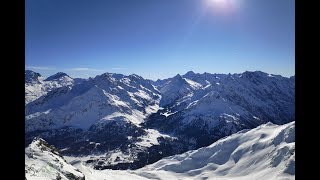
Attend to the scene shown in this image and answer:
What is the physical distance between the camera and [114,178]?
460 feet

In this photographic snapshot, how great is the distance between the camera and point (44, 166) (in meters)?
76.5

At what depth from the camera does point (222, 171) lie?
638 ft

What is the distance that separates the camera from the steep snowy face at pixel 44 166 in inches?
2770

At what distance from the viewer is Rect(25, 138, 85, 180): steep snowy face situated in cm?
7036
